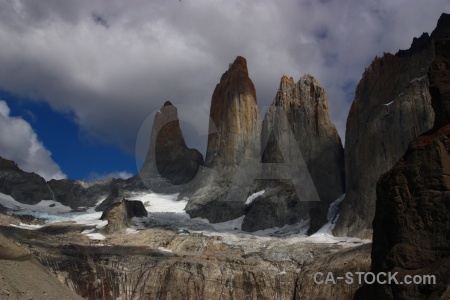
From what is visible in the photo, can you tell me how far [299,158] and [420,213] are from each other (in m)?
49.2

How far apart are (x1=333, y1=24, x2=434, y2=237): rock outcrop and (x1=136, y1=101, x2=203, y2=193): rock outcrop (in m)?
36.7

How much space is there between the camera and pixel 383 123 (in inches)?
2112

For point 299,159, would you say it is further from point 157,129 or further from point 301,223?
point 157,129

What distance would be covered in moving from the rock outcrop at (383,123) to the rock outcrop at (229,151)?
17890mm

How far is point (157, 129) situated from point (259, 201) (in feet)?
118

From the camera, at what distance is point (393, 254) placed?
19156 mm

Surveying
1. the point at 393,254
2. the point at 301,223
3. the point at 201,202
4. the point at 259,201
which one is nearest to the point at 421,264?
the point at 393,254

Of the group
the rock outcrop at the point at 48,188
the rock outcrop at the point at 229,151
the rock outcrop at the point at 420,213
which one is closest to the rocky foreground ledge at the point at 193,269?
the rock outcrop at the point at 420,213

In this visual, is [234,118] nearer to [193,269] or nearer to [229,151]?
[229,151]

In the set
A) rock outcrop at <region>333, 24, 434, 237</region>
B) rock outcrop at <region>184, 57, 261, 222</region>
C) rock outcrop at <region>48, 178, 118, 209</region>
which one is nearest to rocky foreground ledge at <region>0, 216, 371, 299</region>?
rock outcrop at <region>333, 24, 434, 237</region>

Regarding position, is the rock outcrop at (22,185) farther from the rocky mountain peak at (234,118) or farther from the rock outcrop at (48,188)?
the rocky mountain peak at (234,118)

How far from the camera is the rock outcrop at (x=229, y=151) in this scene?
72.3 m

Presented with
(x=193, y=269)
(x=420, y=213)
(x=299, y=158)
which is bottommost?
(x=193, y=269)

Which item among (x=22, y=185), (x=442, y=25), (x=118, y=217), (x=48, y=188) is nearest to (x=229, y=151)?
(x=118, y=217)
